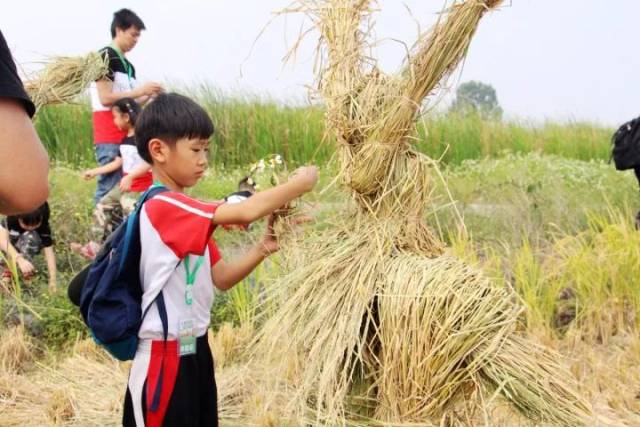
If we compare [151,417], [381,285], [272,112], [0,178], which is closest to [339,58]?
[381,285]

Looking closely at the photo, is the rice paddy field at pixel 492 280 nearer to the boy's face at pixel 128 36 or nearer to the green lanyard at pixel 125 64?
the green lanyard at pixel 125 64

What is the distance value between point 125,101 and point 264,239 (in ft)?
9.62

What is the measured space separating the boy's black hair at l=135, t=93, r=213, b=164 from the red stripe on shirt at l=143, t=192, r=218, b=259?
7.3 inches

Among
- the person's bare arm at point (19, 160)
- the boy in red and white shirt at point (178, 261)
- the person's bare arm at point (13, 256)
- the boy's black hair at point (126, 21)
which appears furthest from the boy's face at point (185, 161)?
the boy's black hair at point (126, 21)

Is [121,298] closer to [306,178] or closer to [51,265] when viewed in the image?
[306,178]

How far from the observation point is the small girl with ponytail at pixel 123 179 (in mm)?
5223

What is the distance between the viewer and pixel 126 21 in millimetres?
5641

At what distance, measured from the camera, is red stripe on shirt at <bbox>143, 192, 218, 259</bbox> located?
2.39 meters

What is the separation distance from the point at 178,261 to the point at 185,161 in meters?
0.28

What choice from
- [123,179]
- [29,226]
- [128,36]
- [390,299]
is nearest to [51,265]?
[29,226]

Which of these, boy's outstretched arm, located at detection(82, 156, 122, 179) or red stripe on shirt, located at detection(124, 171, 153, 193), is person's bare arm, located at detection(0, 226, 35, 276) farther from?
red stripe on shirt, located at detection(124, 171, 153, 193)

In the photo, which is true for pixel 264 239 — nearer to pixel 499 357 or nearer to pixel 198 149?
pixel 198 149

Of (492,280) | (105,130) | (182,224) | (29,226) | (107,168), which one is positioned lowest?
(29,226)

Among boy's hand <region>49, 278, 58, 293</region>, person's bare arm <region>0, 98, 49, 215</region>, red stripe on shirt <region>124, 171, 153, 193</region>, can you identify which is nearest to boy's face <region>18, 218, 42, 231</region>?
boy's hand <region>49, 278, 58, 293</region>
